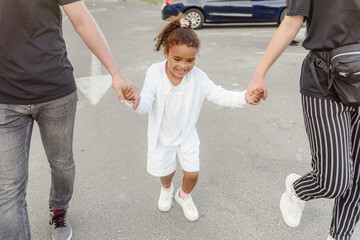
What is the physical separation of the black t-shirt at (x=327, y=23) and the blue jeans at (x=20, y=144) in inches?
56.0

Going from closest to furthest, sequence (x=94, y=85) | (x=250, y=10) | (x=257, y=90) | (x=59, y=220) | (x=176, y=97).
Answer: (x=257, y=90)
(x=176, y=97)
(x=59, y=220)
(x=94, y=85)
(x=250, y=10)

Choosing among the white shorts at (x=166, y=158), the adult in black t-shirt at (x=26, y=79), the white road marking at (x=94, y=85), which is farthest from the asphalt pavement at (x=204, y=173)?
the adult in black t-shirt at (x=26, y=79)

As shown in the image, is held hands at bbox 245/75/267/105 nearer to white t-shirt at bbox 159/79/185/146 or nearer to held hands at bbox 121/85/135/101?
white t-shirt at bbox 159/79/185/146

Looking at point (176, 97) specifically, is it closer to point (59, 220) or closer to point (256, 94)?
point (256, 94)

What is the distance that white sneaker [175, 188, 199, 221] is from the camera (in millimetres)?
2666

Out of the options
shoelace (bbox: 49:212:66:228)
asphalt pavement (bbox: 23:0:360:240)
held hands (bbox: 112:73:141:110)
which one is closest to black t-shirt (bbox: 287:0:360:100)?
held hands (bbox: 112:73:141:110)

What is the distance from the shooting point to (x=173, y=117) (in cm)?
240

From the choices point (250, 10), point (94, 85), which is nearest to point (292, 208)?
point (94, 85)

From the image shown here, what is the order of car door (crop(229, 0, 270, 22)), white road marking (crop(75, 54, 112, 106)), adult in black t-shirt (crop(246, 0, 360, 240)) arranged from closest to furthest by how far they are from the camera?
adult in black t-shirt (crop(246, 0, 360, 240)), white road marking (crop(75, 54, 112, 106)), car door (crop(229, 0, 270, 22))

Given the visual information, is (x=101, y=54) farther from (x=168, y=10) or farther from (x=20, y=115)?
(x=168, y=10)

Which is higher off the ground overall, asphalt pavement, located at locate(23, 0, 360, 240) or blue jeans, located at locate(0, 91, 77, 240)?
blue jeans, located at locate(0, 91, 77, 240)

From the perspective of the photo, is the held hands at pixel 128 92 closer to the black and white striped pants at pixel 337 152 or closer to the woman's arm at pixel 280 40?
the woman's arm at pixel 280 40

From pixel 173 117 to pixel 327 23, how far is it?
113 cm

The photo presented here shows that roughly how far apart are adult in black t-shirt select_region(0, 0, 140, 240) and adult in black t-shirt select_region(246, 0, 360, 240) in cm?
104
